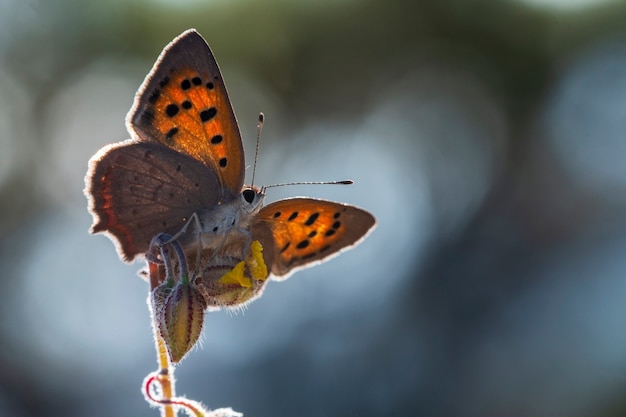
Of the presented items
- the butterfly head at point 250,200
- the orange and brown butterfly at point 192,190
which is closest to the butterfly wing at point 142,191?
the orange and brown butterfly at point 192,190

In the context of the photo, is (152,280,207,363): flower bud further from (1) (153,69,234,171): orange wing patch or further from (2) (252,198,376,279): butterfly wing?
(1) (153,69,234,171): orange wing patch

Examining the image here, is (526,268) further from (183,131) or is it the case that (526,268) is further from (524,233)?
(183,131)

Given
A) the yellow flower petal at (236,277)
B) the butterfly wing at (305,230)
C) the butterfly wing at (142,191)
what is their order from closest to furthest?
the butterfly wing at (142,191), the yellow flower petal at (236,277), the butterfly wing at (305,230)

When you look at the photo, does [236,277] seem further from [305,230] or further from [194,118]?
[194,118]

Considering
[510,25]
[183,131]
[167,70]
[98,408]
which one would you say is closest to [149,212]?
[183,131]

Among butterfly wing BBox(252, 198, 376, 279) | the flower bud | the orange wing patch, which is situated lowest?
the flower bud

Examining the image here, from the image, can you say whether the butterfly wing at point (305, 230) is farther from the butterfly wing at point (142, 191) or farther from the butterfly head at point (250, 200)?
the butterfly wing at point (142, 191)

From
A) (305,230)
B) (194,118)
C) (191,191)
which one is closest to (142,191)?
(191,191)

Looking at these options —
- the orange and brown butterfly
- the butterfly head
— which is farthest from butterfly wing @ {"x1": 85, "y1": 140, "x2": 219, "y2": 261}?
the butterfly head
